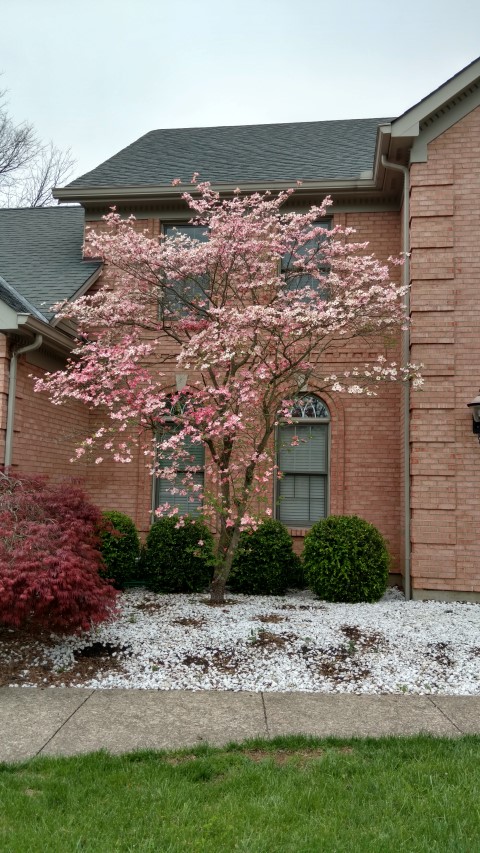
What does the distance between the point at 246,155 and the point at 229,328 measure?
255 inches

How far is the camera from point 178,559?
886 cm

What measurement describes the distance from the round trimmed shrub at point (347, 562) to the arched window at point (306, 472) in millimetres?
2057

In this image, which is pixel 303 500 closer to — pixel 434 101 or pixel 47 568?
pixel 47 568

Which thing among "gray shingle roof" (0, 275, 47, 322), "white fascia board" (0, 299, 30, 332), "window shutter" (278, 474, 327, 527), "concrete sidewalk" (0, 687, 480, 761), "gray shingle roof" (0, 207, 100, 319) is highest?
"gray shingle roof" (0, 207, 100, 319)

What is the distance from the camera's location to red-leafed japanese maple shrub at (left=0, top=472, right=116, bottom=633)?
539cm

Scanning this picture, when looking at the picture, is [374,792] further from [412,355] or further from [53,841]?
[412,355]

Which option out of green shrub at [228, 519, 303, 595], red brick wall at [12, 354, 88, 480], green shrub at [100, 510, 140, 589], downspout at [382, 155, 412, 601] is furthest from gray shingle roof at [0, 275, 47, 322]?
downspout at [382, 155, 412, 601]

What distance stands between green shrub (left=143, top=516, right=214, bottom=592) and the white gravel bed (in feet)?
3.05

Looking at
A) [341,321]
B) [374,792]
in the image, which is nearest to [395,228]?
[341,321]

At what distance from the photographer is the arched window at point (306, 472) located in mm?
10609

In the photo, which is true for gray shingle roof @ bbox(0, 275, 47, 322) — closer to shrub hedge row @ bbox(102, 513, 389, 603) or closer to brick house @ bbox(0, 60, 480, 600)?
brick house @ bbox(0, 60, 480, 600)

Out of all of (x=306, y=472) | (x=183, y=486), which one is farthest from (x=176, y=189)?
(x=306, y=472)

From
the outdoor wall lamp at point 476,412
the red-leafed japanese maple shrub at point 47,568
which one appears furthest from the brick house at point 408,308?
the red-leafed japanese maple shrub at point 47,568

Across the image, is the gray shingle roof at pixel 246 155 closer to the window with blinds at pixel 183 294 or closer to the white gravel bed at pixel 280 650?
the window with blinds at pixel 183 294
